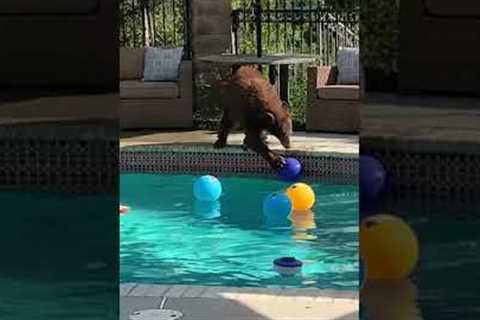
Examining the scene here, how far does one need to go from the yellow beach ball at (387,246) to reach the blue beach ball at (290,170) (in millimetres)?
5577

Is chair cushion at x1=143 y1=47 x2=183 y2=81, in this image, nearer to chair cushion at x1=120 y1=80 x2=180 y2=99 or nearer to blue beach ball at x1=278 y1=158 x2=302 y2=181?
chair cushion at x1=120 y1=80 x2=180 y2=99

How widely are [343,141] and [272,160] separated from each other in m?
1.22

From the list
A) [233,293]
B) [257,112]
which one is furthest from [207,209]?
[233,293]

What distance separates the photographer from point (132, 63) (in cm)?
1088

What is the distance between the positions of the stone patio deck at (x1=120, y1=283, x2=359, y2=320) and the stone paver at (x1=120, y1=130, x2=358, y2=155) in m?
4.23

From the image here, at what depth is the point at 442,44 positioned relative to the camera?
3.16 m

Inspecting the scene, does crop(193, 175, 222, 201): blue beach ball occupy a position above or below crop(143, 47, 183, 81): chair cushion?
below

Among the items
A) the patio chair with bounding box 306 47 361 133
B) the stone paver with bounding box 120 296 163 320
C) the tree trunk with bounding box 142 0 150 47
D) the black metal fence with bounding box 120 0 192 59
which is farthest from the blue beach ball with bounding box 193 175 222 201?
the tree trunk with bounding box 142 0 150 47

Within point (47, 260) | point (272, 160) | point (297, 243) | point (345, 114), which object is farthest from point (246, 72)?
point (47, 260)

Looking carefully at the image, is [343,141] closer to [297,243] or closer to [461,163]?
[297,243]

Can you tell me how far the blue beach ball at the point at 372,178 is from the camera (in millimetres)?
3132

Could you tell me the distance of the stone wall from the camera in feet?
35.8

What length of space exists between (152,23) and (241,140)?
267 centimetres

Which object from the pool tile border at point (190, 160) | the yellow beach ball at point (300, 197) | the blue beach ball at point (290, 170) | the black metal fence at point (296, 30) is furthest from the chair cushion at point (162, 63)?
the yellow beach ball at point (300, 197)
